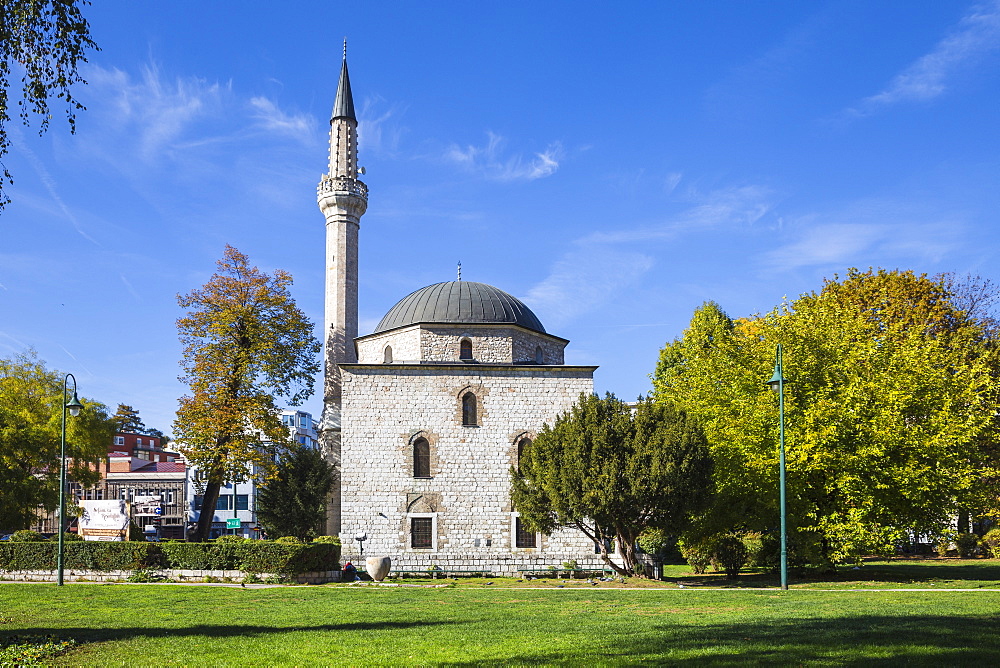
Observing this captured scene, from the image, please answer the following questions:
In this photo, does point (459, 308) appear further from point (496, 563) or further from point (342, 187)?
point (496, 563)

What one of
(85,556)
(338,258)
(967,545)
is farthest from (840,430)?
(338,258)

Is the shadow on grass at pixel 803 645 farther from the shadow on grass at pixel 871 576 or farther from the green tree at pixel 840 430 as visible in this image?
the green tree at pixel 840 430

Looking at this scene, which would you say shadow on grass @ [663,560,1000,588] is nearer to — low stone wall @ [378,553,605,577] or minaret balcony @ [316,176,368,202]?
low stone wall @ [378,553,605,577]

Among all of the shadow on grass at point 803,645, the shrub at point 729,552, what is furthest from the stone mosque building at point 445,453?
the shadow on grass at point 803,645

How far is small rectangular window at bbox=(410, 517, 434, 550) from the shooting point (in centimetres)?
2908

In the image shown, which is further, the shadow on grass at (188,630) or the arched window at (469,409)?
the arched window at (469,409)

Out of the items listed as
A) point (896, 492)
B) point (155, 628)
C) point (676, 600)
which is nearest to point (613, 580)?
point (676, 600)

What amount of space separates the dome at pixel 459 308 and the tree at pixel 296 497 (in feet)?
20.6

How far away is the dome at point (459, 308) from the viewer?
33.6 m

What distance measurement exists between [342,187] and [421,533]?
1711 centimetres

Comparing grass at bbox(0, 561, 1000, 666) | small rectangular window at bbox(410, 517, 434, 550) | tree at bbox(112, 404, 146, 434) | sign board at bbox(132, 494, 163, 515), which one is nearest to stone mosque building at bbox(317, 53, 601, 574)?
small rectangular window at bbox(410, 517, 434, 550)

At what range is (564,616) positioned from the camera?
13.7m

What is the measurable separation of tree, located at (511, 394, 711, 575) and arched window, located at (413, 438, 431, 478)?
17.3 feet

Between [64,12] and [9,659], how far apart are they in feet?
24.4
